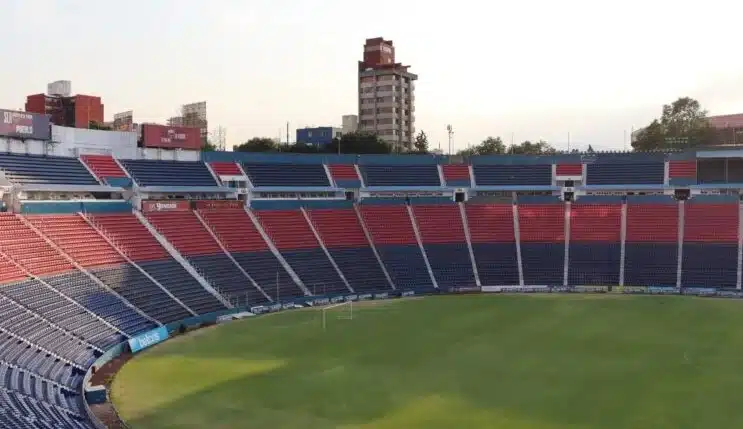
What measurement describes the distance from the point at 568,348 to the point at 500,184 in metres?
39.2

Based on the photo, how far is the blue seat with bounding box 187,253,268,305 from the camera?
5569 cm

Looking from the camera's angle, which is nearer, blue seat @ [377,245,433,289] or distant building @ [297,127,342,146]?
blue seat @ [377,245,433,289]

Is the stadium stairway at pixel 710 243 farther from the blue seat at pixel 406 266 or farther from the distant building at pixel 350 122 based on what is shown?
the distant building at pixel 350 122

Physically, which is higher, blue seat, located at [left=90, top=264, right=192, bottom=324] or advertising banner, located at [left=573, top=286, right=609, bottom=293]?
blue seat, located at [left=90, top=264, right=192, bottom=324]

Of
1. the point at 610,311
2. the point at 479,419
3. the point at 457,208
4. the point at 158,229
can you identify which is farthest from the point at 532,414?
the point at 457,208

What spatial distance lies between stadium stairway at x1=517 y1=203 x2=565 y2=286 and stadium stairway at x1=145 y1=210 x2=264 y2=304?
91.1 ft

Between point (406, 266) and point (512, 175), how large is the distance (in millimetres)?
19635

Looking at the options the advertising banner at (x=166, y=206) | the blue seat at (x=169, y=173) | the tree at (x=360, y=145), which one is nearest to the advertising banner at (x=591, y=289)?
the blue seat at (x=169, y=173)

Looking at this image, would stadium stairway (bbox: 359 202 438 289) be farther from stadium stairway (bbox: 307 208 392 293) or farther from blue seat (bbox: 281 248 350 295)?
blue seat (bbox: 281 248 350 295)

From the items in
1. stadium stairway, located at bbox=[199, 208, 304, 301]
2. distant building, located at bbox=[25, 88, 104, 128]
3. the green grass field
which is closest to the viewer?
the green grass field

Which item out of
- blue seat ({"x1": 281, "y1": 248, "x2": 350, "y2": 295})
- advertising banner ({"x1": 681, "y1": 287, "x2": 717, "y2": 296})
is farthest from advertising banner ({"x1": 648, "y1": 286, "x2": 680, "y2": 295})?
blue seat ({"x1": 281, "y1": 248, "x2": 350, "y2": 295})

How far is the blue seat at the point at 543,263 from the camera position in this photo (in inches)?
2601

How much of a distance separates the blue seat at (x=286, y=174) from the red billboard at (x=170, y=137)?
6092 mm

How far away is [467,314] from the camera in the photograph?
5241 centimetres
